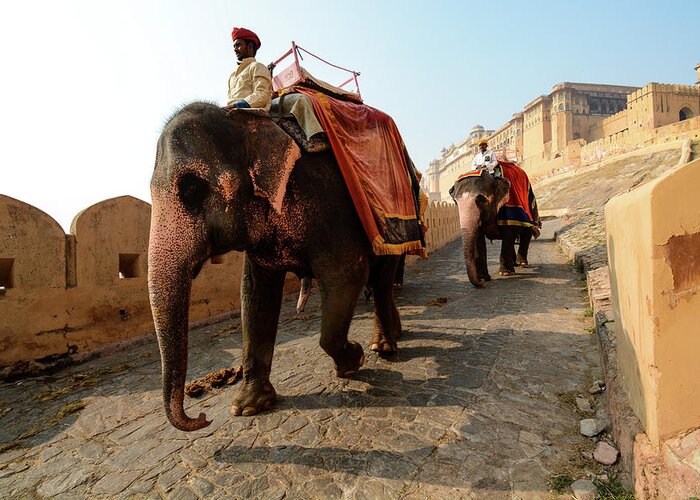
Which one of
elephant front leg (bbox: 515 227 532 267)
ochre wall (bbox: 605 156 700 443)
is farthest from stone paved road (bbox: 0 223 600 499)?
elephant front leg (bbox: 515 227 532 267)

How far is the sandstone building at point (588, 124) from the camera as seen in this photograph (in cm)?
4091

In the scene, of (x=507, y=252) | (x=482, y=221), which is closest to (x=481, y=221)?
(x=482, y=221)

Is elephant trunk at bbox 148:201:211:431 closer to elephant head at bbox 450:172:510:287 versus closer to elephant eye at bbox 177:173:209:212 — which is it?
elephant eye at bbox 177:173:209:212

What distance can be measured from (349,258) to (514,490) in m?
1.59

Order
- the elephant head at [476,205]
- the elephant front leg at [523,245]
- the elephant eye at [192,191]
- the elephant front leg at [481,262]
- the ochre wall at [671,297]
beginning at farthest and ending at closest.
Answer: the elephant front leg at [523,245] → the elephant front leg at [481,262] → the elephant head at [476,205] → the elephant eye at [192,191] → the ochre wall at [671,297]

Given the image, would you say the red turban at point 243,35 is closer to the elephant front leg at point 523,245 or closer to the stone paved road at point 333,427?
the stone paved road at point 333,427

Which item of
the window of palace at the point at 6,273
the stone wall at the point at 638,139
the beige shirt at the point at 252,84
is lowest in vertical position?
the window of palace at the point at 6,273

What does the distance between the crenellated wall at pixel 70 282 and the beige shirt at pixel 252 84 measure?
3.33 metres

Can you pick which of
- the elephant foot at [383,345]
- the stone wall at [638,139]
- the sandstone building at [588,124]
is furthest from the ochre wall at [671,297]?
the stone wall at [638,139]

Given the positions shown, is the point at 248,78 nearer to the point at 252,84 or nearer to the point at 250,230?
the point at 252,84

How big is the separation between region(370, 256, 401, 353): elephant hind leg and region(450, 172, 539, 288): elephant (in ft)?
9.81

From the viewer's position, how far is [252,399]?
2.79 metres

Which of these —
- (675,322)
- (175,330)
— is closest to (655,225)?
(675,322)

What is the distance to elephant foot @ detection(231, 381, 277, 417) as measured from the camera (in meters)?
2.76
